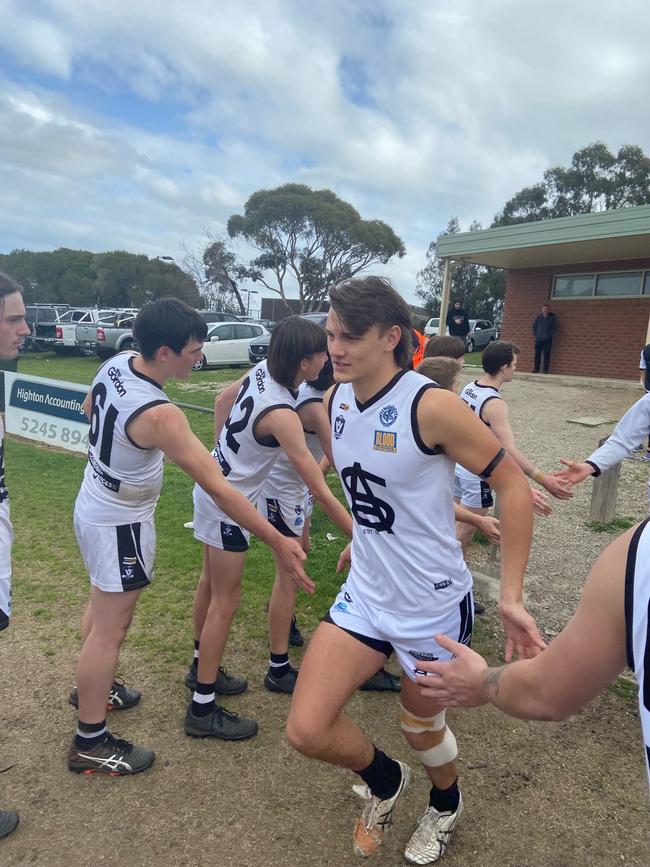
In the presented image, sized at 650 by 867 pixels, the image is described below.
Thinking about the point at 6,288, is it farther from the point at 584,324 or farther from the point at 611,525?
the point at 584,324

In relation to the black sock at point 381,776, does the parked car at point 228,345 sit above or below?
above

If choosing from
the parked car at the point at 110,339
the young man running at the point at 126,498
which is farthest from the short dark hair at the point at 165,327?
the parked car at the point at 110,339

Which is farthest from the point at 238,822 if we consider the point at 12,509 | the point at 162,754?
the point at 12,509

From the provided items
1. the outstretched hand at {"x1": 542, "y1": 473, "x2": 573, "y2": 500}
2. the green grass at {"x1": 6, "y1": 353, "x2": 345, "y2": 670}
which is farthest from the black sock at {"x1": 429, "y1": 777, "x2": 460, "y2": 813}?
the outstretched hand at {"x1": 542, "y1": 473, "x2": 573, "y2": 500}

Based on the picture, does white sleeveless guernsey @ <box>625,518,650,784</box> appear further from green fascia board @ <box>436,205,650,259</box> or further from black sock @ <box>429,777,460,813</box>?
green fascia board @ <box>436,205,650,259</box>

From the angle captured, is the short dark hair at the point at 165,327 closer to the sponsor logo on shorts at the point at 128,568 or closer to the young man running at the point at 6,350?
the young man running at the point at 6,350

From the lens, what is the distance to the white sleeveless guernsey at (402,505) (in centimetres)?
208

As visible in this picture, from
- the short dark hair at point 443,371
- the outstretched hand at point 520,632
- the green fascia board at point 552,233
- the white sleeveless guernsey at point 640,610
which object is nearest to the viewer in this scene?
the white sleeveless guernsey at point 640,610

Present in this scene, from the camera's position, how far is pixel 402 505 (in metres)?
2.12

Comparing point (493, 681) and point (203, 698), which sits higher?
point (493, 681)

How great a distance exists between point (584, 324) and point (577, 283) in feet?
4.73

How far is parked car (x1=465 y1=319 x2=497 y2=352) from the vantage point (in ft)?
104

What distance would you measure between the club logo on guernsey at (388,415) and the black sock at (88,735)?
6.79ft

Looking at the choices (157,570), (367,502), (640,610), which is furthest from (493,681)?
(157,570)
